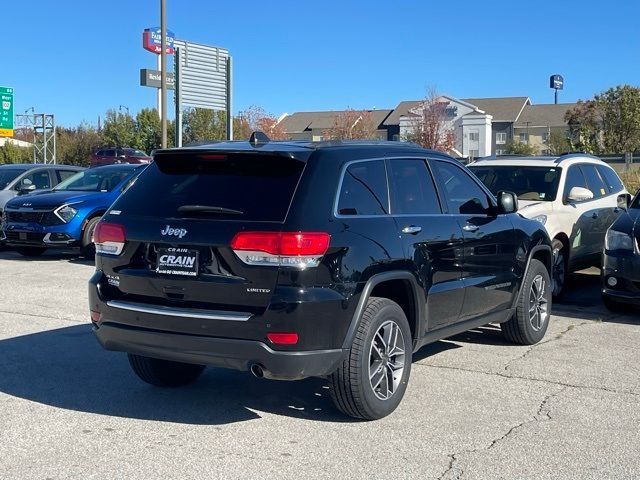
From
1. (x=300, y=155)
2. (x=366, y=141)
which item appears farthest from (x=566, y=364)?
(x=300, y=155)

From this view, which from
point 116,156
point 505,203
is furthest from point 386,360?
point 116,156

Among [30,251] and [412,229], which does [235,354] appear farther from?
[30,251]

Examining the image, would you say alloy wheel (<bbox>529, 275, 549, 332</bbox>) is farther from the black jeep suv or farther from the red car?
the red car

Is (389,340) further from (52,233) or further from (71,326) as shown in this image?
(52,233)

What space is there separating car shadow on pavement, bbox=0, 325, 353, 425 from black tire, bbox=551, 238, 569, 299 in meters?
4.70

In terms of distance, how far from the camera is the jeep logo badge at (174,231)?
4766 mm

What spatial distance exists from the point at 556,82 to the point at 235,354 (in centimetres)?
11492

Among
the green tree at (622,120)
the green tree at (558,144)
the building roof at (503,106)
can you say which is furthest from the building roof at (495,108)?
the green tree at (622,120)

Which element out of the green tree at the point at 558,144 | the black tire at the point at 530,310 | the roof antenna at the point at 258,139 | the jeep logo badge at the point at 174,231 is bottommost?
the black tire at the point at 530,310

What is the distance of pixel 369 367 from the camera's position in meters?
4.96

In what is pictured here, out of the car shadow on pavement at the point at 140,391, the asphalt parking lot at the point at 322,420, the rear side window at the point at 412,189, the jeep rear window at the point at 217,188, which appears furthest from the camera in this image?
the rear side window at the point at 412,189

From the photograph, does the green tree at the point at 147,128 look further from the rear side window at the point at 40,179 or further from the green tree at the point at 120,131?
the rear side window at the point at 40,179

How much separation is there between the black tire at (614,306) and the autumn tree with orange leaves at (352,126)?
51.8 m

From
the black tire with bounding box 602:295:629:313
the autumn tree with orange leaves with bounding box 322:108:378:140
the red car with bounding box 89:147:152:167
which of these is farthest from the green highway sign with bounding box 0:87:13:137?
the black tire with bounding box 602:295:629:313
